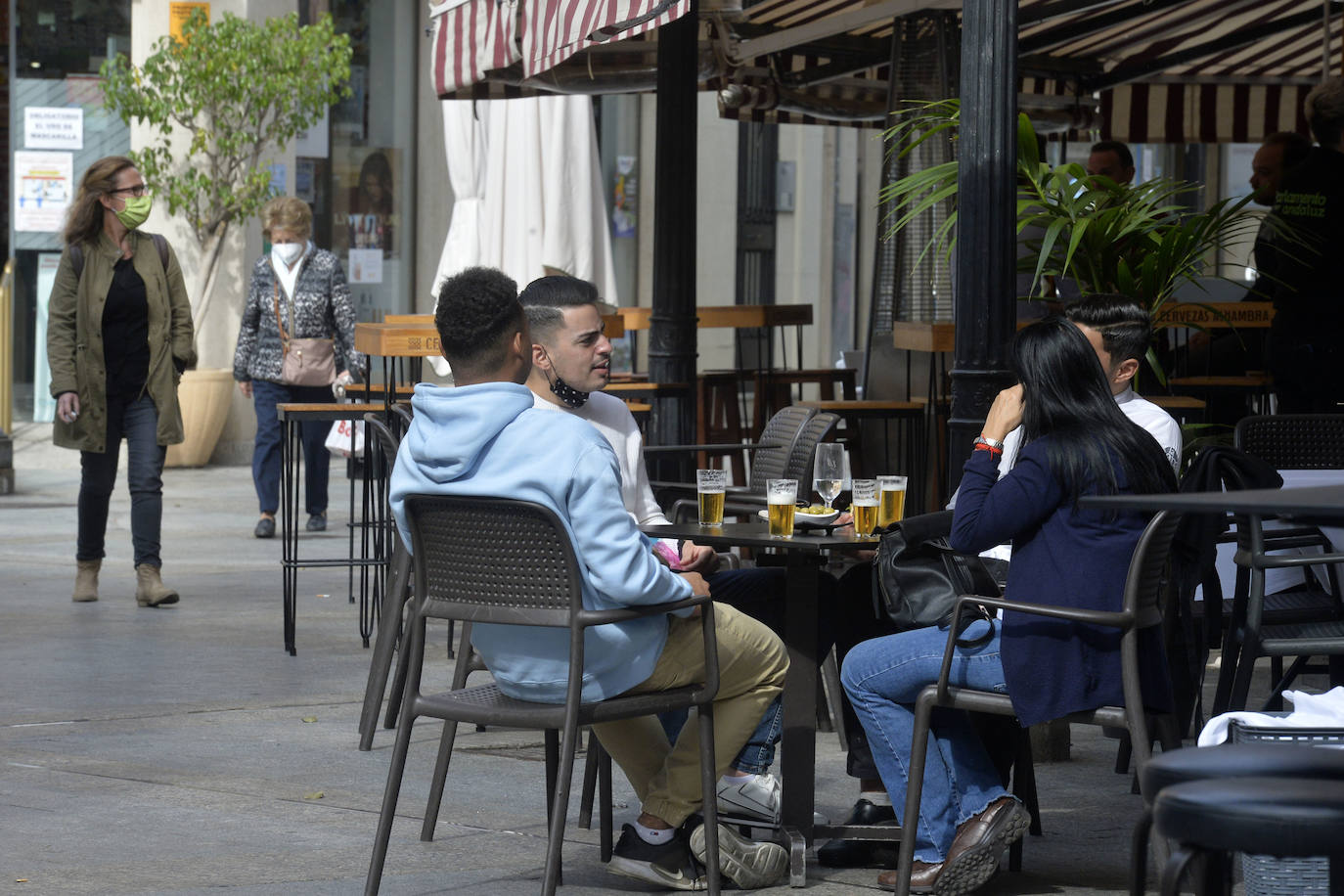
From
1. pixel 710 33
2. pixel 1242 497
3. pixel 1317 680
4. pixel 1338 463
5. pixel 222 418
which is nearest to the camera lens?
pixel 1242 497

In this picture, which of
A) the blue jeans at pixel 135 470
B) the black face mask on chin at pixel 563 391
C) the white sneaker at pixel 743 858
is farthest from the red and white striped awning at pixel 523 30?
the white sneaker at pixel 743 858

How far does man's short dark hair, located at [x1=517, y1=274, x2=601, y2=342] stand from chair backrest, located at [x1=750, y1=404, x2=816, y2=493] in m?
1.44

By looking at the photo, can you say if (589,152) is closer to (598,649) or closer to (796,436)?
(796,436)

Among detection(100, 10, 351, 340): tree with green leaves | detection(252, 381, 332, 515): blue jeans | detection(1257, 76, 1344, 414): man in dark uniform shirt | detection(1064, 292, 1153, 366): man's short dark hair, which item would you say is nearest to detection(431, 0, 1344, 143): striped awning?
detection(1257, 76, 1344, 414): man in dark uniform shirt

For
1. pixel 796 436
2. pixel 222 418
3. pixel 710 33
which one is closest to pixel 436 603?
pixel 796 436

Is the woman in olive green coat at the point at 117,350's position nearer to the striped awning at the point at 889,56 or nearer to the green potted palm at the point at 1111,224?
the striped awning at the point at 889,56

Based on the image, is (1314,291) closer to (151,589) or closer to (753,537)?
(753,537)

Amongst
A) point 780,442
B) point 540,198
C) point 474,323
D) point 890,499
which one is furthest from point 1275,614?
point 540,198

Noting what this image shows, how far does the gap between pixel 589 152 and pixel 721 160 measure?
7.46m

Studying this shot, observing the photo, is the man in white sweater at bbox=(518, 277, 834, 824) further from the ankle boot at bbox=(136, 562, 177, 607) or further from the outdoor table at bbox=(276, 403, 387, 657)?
the ankle boot at bbox=(136, 562, 177, 607)

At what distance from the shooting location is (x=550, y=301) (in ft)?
16.3

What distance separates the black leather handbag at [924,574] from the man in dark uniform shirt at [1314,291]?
3727 millimetres

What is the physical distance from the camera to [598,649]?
13.3ft

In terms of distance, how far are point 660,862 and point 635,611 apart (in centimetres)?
76
